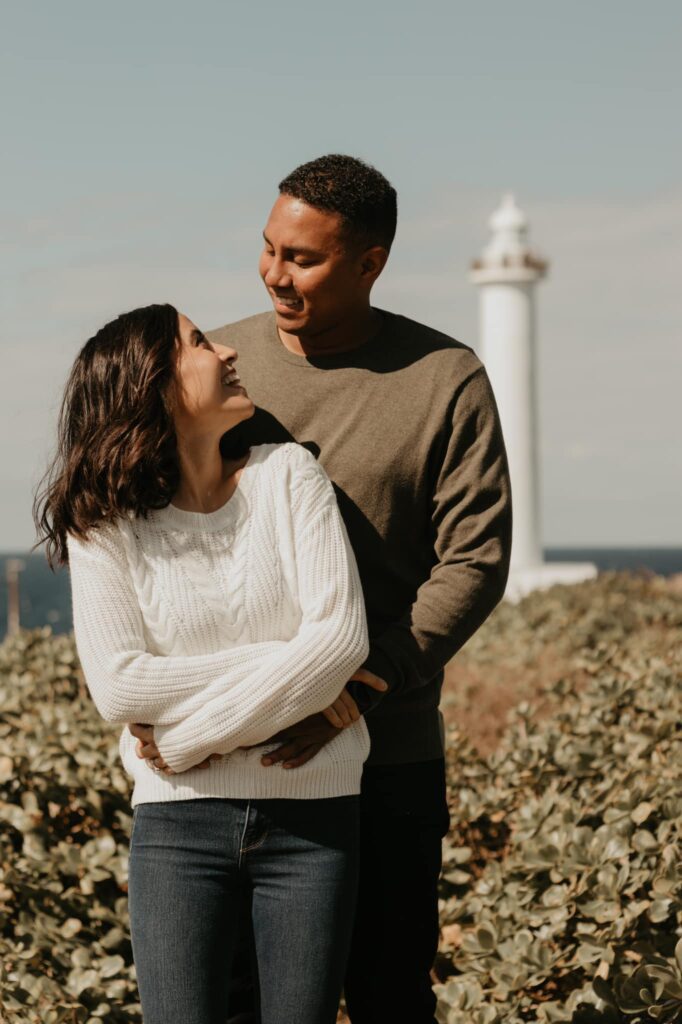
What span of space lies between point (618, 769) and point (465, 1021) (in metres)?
1.29

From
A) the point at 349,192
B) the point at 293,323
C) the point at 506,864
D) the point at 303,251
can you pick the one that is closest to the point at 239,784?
the point at 293,323

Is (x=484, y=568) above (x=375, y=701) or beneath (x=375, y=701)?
above

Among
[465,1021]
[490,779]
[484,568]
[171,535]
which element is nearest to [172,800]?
[171,535]

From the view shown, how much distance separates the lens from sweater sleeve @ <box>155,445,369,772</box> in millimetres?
2490

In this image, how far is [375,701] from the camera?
108 inches

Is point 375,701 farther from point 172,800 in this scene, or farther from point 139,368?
point 139,368

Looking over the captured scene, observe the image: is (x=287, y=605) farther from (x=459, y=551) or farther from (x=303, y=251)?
(x=303, y=251)

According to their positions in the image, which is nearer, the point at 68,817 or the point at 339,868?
the point at 339,868

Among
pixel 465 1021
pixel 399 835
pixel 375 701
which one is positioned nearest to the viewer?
pixel 375 701

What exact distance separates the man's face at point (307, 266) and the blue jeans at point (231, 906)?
115 cm

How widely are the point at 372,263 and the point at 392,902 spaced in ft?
5.05

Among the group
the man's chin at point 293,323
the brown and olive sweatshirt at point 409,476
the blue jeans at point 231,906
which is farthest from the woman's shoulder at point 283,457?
the blue jeans at point 231,906

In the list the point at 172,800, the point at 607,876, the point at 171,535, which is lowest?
the point at 607,876

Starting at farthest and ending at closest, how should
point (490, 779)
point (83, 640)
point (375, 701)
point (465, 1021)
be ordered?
point (490, 779) < point (465, 1021) < point (375, 701) < point (83, 640)
